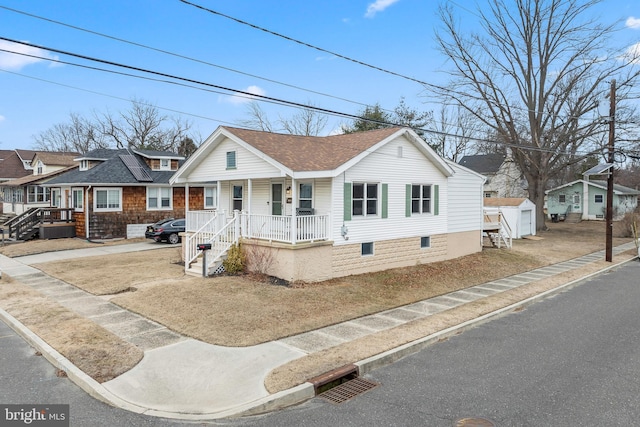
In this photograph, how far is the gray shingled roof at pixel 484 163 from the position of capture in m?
53.4

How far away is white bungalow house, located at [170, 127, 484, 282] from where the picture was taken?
542 inches

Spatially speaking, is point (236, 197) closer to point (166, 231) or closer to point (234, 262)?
point (234, 262)

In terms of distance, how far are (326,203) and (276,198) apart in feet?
8.98

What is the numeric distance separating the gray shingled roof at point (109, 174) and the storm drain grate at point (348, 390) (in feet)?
75.4

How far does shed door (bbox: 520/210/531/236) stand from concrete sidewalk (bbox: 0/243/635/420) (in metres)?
19.2

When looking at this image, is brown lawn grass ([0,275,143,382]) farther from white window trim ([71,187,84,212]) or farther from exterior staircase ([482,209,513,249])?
exterior staircase ([482,209,513,249])

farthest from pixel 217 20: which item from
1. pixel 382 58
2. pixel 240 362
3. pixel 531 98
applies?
pixel 531 98

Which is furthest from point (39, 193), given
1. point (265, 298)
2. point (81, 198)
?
point (265, 298)

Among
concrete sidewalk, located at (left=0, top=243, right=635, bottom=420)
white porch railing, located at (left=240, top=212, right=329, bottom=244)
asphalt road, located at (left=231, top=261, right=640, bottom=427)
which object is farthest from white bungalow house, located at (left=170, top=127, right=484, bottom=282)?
asphalt road, located at (left=231, top=261, right=640, bottom=427)

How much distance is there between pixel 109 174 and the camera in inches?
1030

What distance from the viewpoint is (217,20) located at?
30.8ft

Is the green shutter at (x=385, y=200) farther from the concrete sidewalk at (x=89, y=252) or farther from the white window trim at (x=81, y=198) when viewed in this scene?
the white window trim at (x=81, y=198)

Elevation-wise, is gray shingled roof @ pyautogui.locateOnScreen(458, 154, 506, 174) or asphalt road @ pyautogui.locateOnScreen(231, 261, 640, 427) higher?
gray shingled roof @ pyautogui.locateOnScreen(458, 154, 506, 174)

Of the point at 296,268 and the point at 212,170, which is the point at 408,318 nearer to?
the point at 296,268
